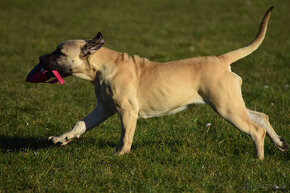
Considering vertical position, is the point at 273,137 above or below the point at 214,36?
above

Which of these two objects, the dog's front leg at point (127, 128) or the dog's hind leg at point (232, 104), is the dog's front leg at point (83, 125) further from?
the dog's hind leg at point (232, 104)

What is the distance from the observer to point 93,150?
5.25 metres

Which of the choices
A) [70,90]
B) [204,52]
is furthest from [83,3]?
[70,90]

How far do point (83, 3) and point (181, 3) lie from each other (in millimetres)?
4385

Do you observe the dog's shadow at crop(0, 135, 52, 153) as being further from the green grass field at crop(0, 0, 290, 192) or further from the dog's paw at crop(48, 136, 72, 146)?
the dog's paw at crop(48, 136, 72, 146)

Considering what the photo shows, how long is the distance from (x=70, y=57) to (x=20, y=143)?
1460 millimetres

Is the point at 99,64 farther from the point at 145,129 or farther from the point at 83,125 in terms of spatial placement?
the point at 145,129

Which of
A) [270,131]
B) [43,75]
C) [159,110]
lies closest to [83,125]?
[43,75]

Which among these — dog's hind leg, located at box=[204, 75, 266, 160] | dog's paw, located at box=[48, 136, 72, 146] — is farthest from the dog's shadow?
dog's hind leg, located at box=[204, 75, 266, 160]

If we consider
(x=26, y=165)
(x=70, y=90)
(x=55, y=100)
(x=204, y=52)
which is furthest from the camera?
(x=204, y=52)

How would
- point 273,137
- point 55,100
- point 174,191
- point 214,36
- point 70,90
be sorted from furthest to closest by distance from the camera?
point 214,36 → point 70,90 → point 55,100 → point 273,137 → point 174,191

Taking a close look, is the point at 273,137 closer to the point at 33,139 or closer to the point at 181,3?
the point at 33,139

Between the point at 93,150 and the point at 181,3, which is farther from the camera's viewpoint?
the point at 181,3

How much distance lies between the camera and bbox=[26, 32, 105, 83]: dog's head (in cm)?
501
